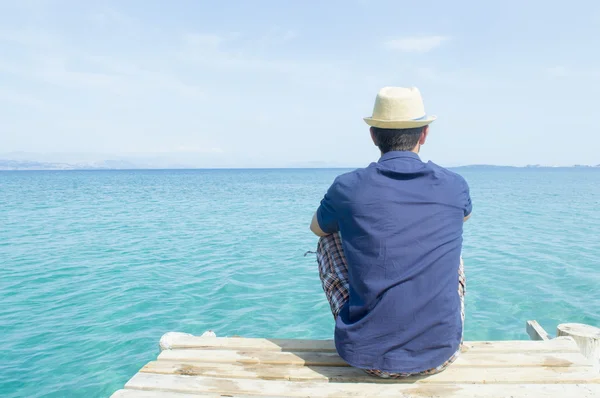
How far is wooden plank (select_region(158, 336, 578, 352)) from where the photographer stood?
12.0 ft

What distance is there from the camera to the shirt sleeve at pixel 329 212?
9.77ft

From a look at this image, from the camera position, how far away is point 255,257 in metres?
14.0

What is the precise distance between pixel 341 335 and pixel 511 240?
16003 millimetres

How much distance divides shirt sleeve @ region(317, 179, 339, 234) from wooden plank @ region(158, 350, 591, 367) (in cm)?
99

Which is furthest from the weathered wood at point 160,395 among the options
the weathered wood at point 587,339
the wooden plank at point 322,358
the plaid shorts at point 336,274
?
the weathered wood at point 587,339

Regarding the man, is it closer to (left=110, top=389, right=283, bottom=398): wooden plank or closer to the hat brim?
the hat brim

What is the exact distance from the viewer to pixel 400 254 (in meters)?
2.75

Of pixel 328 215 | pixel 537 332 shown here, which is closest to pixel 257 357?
pixel 328 215

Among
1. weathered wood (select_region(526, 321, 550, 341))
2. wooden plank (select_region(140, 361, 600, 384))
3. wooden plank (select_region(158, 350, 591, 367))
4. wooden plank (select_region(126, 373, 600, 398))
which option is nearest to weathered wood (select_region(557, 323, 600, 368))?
weathered wood (select_region(526, 321, 550, 341))

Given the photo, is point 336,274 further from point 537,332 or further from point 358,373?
point 537,332

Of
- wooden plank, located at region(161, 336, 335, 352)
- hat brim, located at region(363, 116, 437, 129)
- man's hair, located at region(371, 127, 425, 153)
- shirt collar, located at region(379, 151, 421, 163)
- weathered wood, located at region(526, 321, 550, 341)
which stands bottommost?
weathered wood, located at region(526, 321, 550, 341)

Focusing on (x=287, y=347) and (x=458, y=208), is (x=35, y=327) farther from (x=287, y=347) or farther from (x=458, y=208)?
(x=458, y=208)

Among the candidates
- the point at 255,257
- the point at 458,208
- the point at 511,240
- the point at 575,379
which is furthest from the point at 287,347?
the point at 511,240

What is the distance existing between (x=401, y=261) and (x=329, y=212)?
0.59m
